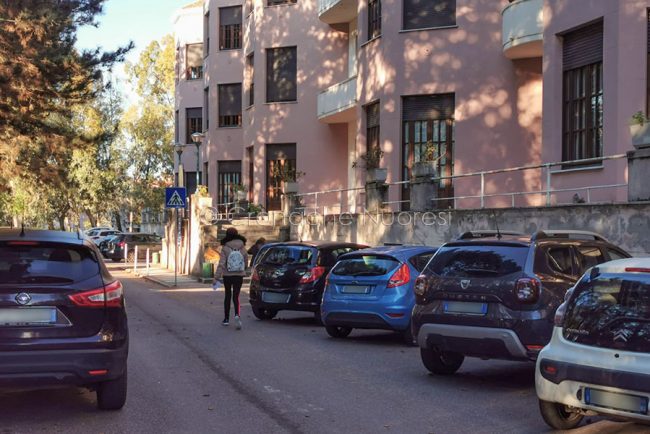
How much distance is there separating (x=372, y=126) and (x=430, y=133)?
277cm

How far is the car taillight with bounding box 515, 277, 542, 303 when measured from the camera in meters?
8.72

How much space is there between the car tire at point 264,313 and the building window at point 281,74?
19.5m

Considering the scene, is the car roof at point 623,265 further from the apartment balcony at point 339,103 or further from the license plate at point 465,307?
the apartment balcony at point 339,103

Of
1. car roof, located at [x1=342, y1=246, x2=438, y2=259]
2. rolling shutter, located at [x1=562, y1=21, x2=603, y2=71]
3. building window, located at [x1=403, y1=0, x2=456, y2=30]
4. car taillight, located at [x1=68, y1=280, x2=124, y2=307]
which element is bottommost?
car taillight, located at [x1=68, y1=280, x2=124, y2=307]

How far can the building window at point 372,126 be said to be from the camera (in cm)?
2669

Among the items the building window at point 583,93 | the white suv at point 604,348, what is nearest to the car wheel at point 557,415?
the white suv at point 604,348

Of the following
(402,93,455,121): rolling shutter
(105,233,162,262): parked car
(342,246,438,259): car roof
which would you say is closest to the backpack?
(342,246,438,259): car roof

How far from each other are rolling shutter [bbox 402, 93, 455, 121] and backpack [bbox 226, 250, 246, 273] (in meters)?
11.7

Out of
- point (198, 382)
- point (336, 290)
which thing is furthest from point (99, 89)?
point (198, 382)

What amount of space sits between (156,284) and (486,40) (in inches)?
527

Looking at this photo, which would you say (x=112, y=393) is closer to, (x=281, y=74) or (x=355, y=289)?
(x=355, y=289)

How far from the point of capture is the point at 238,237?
15266 millimetres

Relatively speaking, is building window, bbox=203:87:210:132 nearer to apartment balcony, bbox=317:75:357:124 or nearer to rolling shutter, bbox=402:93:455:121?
apartment balcony, bbox=317:75:357:124

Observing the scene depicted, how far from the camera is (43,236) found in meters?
7.44
